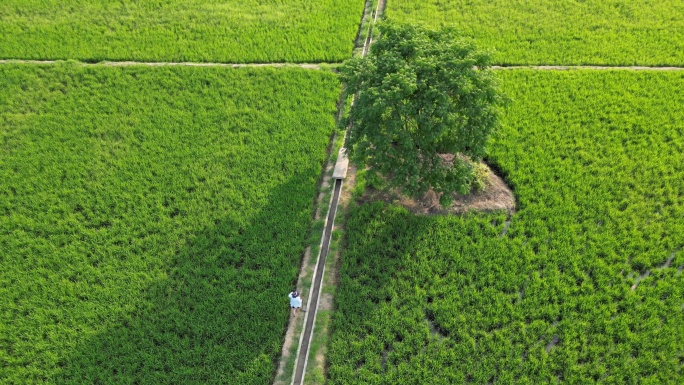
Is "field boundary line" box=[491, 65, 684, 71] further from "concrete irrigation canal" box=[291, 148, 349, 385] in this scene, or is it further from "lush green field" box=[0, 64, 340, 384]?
"concrete irrigation canal" box=[291, 148, 349, 385]

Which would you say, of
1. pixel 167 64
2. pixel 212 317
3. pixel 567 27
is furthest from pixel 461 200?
pixel 167 64

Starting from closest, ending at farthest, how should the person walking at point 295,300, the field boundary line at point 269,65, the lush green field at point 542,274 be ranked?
the lush green field at point 542,274, the person walking at point 295,300, the field boundary line at point 269,65

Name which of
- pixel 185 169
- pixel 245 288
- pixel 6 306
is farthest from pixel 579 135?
pixel 6 306

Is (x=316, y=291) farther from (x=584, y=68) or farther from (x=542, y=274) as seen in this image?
(x=584, y=68)

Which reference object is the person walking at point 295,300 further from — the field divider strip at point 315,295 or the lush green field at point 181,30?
the lush green field at point 181,30

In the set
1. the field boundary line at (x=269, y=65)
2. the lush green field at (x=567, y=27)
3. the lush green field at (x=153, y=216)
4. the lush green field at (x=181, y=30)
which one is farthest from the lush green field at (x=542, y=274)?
the lush green field at (x=181, y=30)

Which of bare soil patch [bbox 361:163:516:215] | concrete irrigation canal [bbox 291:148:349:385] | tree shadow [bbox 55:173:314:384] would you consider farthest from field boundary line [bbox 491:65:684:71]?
tree shadow [bbox 55:173:314:384]
